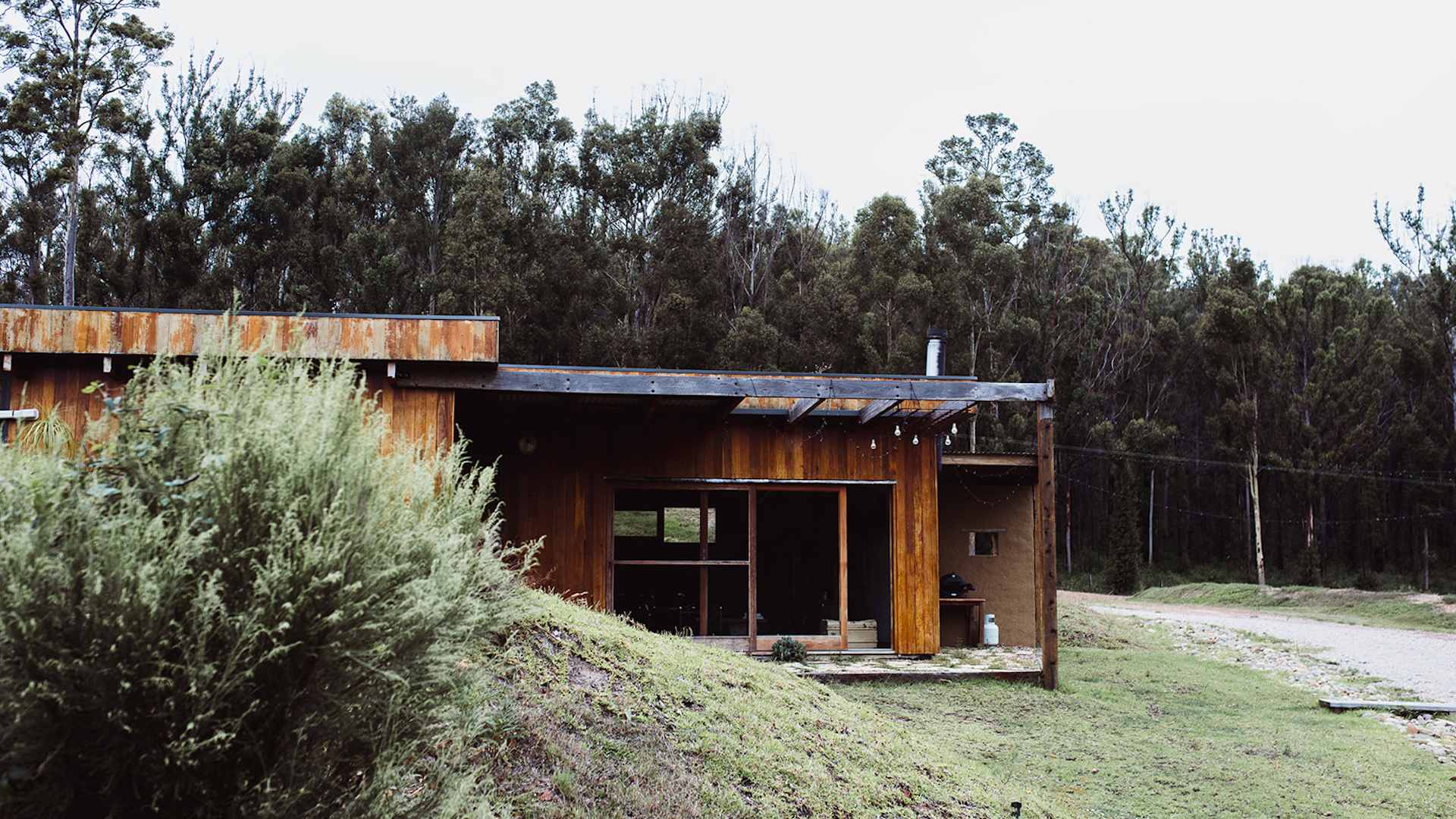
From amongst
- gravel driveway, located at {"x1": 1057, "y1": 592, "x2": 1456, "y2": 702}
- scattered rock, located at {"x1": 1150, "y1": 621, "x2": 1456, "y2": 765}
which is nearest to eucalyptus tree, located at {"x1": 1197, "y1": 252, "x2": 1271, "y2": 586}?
gravel driveway, located at {"x1": 1057, "y1": 592, "x2": 1456, "y2": 702}

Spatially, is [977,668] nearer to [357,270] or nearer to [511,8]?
[511,8]

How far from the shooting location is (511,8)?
25031mm

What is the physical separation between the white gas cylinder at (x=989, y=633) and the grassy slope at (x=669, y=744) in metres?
7.06

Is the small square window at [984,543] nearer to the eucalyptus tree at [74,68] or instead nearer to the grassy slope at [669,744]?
the grassy slope at [669,744]

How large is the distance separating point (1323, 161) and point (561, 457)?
36.7m

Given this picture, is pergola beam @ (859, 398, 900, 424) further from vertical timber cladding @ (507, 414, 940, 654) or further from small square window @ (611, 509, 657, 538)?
small square window @ (611, 509, 657, 538)

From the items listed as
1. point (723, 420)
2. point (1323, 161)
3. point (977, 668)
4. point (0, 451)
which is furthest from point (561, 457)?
point (1323, 161)

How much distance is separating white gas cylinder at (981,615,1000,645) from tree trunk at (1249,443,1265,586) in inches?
797

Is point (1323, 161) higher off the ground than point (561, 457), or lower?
higher

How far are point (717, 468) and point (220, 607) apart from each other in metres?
9.31

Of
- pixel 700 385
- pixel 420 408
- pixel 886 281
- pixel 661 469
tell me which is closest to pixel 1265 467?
pixel 886 281

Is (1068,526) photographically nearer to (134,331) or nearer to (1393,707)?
(1393,707)

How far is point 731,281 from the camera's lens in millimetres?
33812

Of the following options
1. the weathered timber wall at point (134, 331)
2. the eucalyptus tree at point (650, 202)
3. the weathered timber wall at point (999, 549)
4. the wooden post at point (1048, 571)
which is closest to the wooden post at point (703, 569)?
the wooden post at point (1048, 571)
